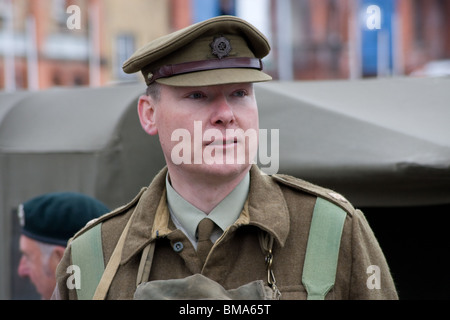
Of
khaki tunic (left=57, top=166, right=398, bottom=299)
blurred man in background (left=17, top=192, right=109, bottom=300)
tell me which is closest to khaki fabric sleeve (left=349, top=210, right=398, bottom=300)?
khaki tunic (left=57, top=166, right=398, bottom=299)

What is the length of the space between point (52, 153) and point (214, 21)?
2.60 m

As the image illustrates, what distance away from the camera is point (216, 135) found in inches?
74.9

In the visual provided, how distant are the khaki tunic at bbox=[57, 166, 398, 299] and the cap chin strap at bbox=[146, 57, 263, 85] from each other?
→ 34cm

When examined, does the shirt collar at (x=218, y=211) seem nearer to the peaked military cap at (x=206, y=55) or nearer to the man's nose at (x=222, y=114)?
the man's nose at (x=222, y=114)

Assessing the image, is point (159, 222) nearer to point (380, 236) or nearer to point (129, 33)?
point (380, 236)

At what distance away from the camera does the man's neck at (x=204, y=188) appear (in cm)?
200

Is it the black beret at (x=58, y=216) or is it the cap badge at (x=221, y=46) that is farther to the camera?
the black beret at (x=58, y=216)

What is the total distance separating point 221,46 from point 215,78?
0.14 metres

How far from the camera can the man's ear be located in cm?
210

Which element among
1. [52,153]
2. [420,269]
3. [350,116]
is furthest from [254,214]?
[52,153]

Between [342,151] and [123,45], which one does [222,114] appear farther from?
[123,45]

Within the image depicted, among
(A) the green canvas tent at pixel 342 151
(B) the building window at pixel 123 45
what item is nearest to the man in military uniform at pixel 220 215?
(A) the green canvas tent at pixel 342 151

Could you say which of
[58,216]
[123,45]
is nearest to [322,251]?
[58,216]

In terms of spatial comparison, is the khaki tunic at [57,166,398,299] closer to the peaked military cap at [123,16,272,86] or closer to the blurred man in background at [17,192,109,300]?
the peaked military cap at [123,16,272,86]
